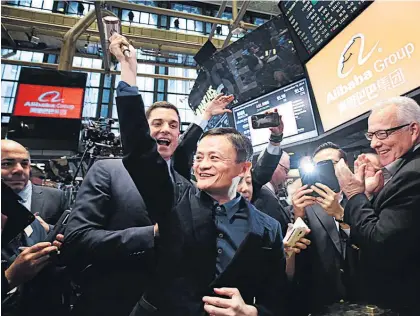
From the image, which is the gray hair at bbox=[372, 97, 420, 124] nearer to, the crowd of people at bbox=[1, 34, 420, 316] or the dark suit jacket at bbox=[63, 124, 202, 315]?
the crowd of people at bbox=[1, 34, 420, 316]

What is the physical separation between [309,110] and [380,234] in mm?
1668

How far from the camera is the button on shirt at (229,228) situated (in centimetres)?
86

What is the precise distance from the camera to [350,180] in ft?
3.60

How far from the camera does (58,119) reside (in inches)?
122

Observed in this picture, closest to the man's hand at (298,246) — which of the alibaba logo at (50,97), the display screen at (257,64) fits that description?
the display screen at (257,64)

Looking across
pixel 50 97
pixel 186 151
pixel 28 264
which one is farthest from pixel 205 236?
pixel 50 97

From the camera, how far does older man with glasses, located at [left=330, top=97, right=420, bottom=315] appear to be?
0.92 metres

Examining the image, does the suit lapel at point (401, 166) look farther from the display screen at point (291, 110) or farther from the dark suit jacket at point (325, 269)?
the display screen at point (291, 110)

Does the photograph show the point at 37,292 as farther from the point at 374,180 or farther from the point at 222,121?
the point at 222,121

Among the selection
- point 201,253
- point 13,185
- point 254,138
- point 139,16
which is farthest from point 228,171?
point 139,16

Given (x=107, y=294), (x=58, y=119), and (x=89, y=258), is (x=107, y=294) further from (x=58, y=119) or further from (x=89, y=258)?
(x=58, y=119)

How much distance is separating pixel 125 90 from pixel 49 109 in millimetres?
2880

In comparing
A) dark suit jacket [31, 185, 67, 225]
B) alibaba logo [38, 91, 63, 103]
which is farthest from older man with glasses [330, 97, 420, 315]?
alibaba logo [38, 91, 63, 103]

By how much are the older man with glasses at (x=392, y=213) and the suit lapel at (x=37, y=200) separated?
157 centimetres
